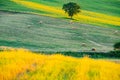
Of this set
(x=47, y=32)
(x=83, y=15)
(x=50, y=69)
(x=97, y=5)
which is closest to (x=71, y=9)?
(x=83, y=15)

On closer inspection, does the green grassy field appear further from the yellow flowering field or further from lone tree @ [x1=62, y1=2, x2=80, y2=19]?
the yellow flowering field

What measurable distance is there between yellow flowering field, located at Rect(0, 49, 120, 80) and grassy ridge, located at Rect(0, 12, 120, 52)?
20516 mm

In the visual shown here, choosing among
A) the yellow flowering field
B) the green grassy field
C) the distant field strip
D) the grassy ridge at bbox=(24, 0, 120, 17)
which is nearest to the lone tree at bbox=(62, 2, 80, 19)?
the distant field strip

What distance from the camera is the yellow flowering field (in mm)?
16984

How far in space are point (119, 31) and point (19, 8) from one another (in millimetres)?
19742

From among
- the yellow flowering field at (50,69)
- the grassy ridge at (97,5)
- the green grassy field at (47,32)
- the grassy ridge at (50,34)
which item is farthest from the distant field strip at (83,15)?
the yellow flowering field at (50,69)

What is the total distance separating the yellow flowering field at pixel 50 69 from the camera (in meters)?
17.0

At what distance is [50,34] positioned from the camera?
177 feet

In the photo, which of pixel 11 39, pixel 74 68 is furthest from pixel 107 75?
pixel 11 39

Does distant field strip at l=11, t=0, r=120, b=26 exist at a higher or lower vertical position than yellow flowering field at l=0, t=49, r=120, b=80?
lower

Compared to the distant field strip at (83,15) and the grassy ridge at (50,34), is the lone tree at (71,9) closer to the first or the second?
the distant field strip at (83,15)

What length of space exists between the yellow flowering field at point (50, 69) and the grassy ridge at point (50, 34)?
20516 millimetres

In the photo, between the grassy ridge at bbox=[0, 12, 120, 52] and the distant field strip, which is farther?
the distant field strip

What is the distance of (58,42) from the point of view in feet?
158
